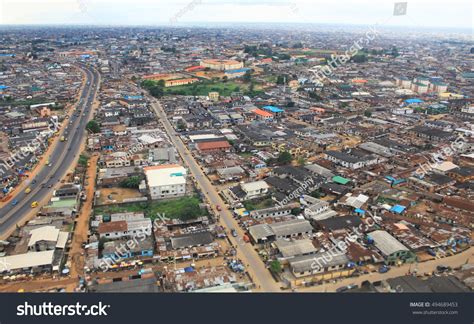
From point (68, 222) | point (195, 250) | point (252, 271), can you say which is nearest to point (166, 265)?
point (195, 250)

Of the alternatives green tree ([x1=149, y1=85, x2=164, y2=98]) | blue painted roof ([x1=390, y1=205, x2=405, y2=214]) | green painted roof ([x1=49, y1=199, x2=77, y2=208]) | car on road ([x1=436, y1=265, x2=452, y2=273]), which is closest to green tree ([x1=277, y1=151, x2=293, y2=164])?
blue painted roof ([x1=390, y1=205, x2=405, y2=214])

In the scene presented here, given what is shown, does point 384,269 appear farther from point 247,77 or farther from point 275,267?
point 247,77

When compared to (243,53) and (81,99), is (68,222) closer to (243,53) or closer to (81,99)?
(81,99)

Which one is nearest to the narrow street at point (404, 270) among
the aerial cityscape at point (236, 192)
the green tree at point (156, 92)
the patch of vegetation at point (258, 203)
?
the aerial cityscape at point (236, 192)

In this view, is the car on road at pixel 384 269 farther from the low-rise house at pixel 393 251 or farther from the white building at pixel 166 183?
the white building at pixel 166 183

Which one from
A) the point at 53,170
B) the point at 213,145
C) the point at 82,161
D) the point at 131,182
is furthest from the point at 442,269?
the point at 53,170
